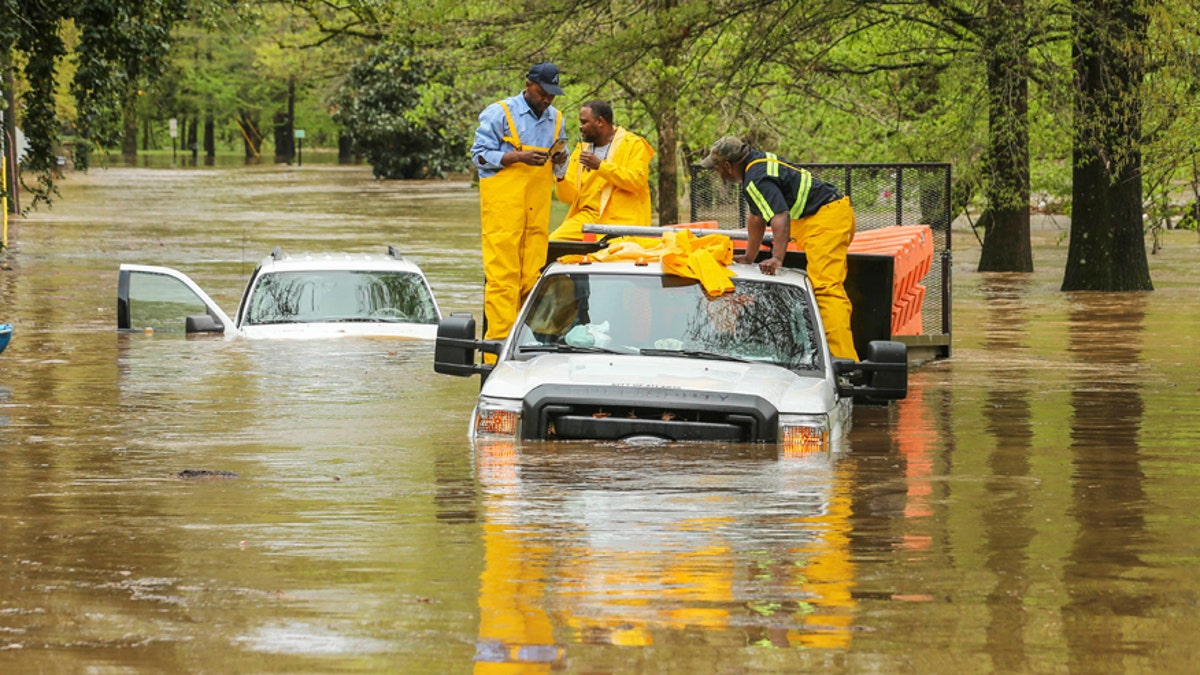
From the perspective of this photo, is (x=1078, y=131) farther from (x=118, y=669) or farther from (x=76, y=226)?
(x=76, y=226)

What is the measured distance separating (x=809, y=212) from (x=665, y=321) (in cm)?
218

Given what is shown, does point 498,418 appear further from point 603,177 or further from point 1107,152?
point 1107,152

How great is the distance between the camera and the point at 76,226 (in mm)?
41500

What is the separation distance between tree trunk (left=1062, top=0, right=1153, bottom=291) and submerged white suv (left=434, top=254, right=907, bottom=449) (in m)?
9.20

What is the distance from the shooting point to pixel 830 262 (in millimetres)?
11969

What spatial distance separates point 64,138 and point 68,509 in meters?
53.2

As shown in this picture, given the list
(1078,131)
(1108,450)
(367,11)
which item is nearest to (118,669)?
(1108,450)

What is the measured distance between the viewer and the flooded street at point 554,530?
592 centimetres

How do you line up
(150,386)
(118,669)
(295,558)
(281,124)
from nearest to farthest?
(118,669) < (295,558) < (150,386) < (281,124)

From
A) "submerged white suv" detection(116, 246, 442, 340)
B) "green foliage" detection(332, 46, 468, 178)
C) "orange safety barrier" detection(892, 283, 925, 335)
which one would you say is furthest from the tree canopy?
→ "green foliage" detection(332, 46, 468, 178)

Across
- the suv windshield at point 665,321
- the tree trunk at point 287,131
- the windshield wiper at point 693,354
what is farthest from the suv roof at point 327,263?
the tree trunk at point 287,131

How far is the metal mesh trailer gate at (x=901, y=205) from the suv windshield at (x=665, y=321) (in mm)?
5544

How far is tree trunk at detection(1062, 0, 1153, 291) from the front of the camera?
69.8ft

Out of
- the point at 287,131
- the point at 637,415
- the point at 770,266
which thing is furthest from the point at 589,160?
the point at 287,131
